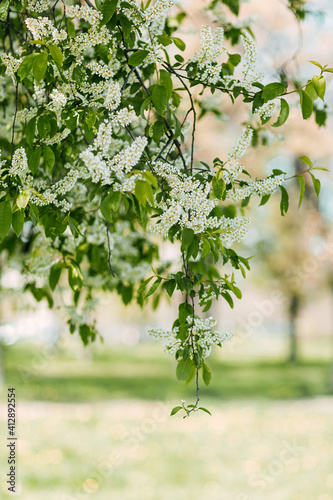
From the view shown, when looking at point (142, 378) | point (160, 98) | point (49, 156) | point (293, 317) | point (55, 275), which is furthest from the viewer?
point (293, 317)

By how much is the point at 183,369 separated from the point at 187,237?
43cm

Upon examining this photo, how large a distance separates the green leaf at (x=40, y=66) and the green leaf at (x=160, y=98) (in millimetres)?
351

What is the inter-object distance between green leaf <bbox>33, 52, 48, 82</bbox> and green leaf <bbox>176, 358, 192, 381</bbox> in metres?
1.00

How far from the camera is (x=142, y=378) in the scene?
16.2 meters

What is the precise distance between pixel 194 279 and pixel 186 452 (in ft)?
19.0

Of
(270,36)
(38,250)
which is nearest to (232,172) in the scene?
(38,250)

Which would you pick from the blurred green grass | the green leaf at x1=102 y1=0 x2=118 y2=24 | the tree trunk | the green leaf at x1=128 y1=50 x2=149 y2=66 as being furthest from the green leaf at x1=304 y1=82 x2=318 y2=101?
the tree trunk

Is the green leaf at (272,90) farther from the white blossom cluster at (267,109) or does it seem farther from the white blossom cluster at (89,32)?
the white blossom cluster at (89,32)

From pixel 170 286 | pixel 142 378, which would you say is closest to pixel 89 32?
pixel 170 286

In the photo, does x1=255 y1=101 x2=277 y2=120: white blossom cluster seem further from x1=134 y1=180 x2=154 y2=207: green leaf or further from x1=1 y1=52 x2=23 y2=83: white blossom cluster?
x1=1 y1=52 x2=23 y2=83: white blossom cluster

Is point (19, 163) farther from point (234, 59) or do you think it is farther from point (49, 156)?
point (234, 59)

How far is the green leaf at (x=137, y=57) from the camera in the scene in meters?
1.77

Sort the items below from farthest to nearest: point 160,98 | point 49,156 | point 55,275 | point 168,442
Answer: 1. point 168,442
2. point 55,275
3. point 49,156
4. point 160,98

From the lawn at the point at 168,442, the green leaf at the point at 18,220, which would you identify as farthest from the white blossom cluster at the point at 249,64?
the lawn at the point at 168,442
